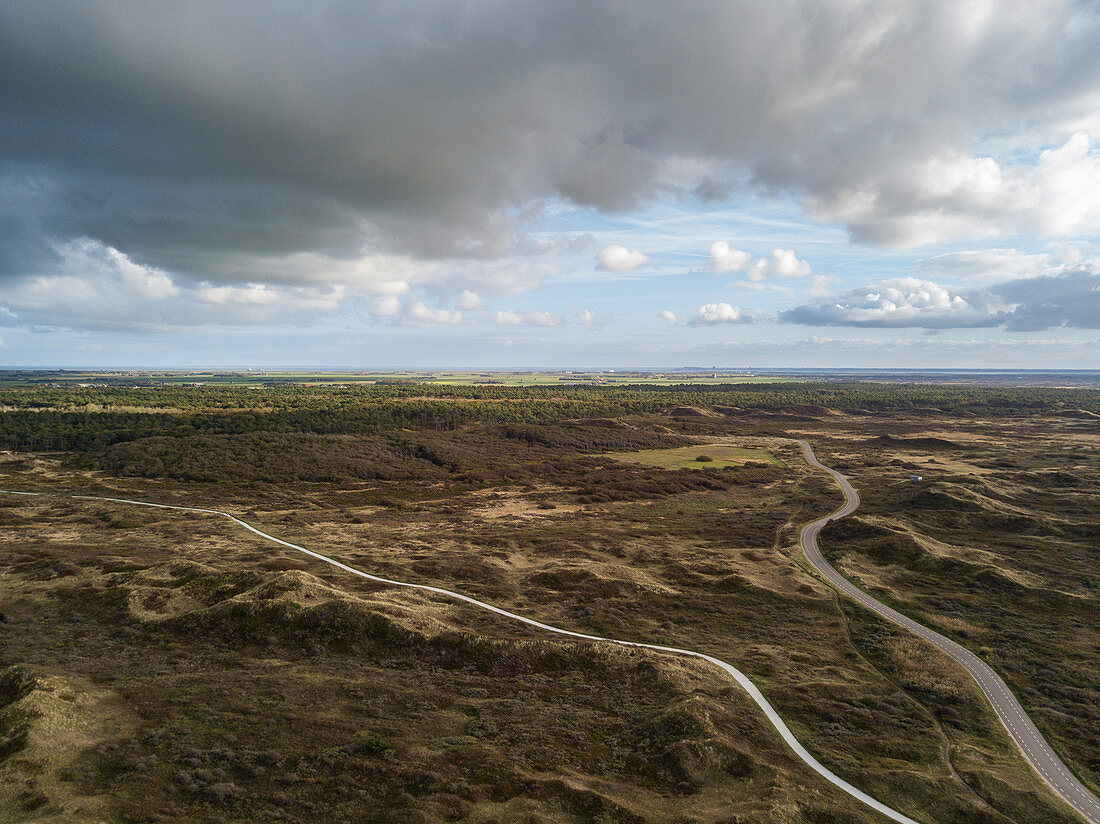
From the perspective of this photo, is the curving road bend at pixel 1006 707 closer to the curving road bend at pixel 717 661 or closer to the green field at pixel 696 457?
the curving road bend at pixel 717 661

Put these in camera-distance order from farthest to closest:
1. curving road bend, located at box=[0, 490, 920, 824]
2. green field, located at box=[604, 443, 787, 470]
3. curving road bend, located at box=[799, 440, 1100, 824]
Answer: green field, located at box=[604, 443, 787, 470] < curving road bend, located at box=[799, 440, 1100, 824] < curving road bend, located at box=[0, 490, 920, 824]

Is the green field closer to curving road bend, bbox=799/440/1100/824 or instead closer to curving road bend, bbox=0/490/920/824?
curving road bend, bbox=799/440/1100/824

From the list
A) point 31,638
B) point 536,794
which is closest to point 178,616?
point 31,638

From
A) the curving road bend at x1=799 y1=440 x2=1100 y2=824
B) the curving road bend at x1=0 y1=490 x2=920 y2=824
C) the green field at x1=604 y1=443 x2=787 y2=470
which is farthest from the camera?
the green field at x1=604 y1=443 x2=787 y2=470

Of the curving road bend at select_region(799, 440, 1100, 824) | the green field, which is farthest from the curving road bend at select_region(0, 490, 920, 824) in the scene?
the green field

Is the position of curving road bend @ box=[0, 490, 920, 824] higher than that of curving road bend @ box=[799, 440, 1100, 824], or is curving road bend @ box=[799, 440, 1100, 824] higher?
curving road bend @ box=[0, 490, 920, 824]

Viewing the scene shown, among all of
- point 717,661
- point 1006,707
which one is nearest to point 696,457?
point 717,661

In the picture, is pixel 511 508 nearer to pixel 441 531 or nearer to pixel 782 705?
pixel 441 531
